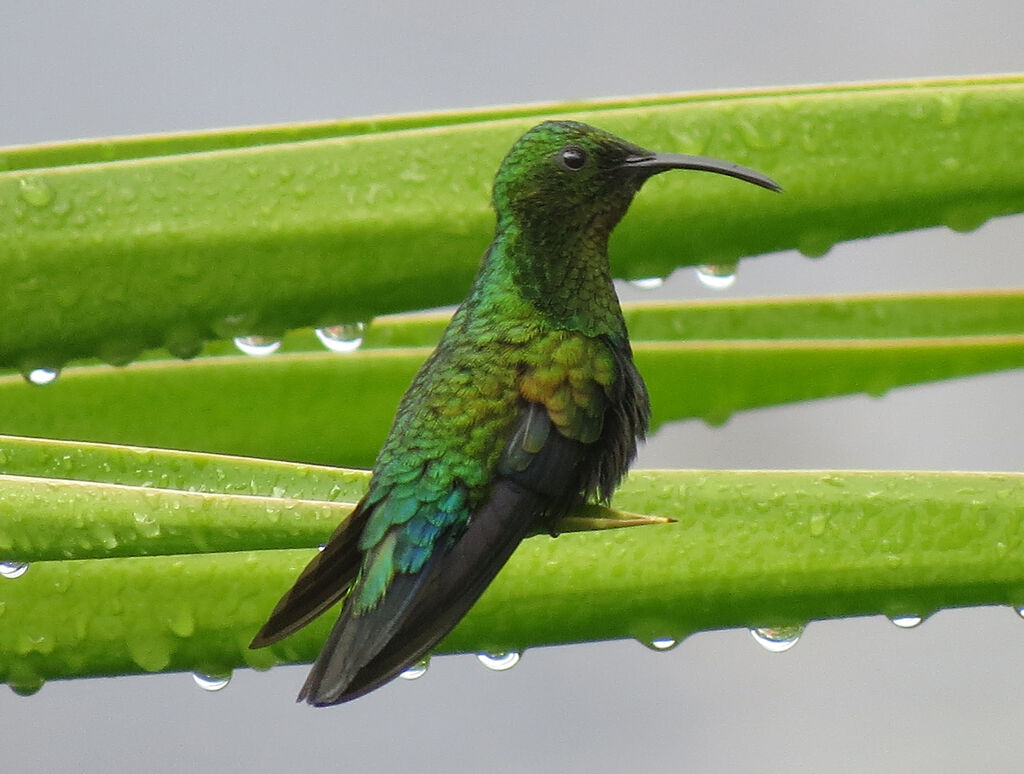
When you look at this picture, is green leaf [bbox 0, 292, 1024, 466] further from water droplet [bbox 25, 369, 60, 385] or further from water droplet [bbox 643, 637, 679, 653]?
water droplet [bbox 643, 637, 679, 653]

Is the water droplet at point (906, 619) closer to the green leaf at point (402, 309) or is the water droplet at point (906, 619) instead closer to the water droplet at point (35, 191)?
Result: the green leaf at point (402, 309)

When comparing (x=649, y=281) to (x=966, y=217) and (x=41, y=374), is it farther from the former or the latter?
(x=41, y=374)

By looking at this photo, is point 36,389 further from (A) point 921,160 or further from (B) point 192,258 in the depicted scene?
(A) point 921,160

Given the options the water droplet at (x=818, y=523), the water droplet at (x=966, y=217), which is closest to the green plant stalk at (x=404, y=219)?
the water droplet at (x=966, y=217)

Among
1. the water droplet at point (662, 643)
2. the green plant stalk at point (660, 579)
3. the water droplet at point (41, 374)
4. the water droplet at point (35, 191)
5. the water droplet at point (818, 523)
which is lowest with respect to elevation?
the water droplet at point (662, 643)

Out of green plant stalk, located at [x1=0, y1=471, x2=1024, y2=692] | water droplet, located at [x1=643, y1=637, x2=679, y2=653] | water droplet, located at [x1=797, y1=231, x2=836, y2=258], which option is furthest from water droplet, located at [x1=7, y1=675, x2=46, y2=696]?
water droplet, located at [x1=797, y1=231, x2=836, y2=258]

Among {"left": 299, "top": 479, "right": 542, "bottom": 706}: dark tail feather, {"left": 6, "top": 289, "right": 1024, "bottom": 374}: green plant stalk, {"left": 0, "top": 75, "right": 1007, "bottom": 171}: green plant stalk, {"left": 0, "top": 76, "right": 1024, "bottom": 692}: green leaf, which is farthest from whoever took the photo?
{"left": 6, "top": 289, "right": 1024, "bottom": 374}: green plant stalk
